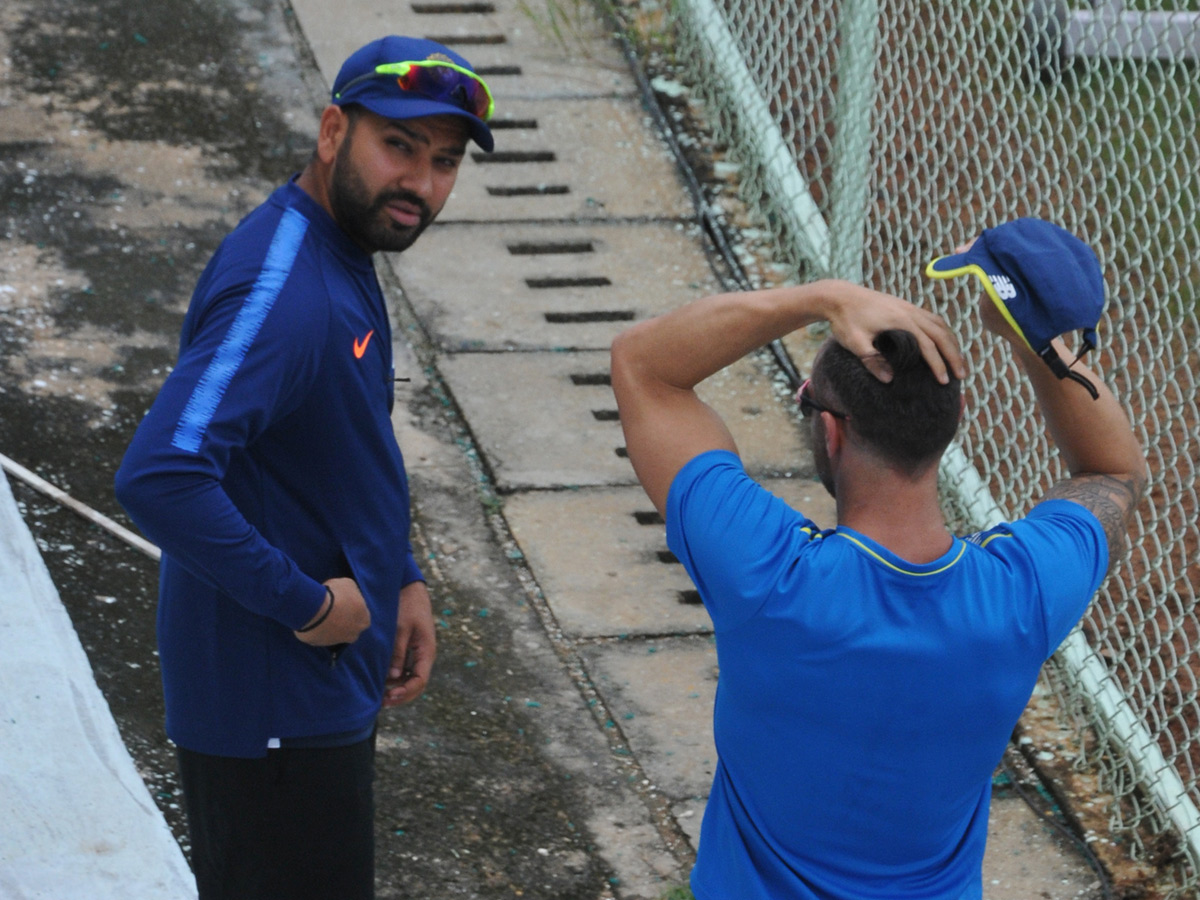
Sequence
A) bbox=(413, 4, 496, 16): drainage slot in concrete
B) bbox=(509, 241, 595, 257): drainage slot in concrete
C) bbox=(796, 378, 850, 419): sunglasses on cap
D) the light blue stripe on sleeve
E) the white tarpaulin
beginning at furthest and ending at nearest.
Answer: bbox=(413, 4, 496, 16): drainage slot in concrete < bbox=(509, 241, 595, 257): drainage slot in concrete < the white tarpaulin < the light blue stripe on sleeve < bbox=(796, 378, 850, 419): sunglasses on cap

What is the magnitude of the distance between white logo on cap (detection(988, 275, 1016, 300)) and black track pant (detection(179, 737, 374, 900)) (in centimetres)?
126

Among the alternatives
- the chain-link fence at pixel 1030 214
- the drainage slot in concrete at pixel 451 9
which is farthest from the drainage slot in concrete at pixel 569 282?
the drainage slot in concrete at pixel 451 9

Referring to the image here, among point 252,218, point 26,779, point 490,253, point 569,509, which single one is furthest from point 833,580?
point 490,253

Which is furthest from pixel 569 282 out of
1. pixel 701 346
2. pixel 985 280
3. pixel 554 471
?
pixel 985 280

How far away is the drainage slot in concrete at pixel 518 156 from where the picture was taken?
242 inches

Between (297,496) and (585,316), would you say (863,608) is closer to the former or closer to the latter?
(297,496)

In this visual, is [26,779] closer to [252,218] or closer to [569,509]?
[252,218]

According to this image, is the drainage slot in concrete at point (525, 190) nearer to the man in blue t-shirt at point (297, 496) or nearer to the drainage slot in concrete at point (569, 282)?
the drainage slot in concrete at point (569, 282)

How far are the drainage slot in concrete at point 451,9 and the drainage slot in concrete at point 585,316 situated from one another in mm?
2051

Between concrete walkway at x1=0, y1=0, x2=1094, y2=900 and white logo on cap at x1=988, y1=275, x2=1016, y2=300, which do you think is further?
concrete walkway at x1=0, y1=0, x2=1094, y2=900

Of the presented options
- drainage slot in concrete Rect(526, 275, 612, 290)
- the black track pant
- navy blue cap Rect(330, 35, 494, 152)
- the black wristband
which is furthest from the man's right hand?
drainage slot in concrete Rect(526, 275, 612, 290)

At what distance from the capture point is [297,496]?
2404 mm

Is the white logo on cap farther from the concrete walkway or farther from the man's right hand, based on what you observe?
the concrete walkway

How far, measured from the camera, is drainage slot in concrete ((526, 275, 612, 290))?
18.3 feet
